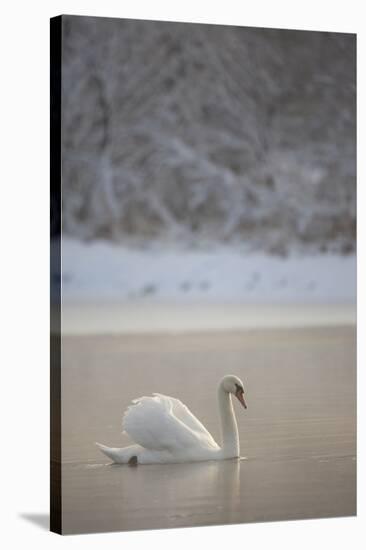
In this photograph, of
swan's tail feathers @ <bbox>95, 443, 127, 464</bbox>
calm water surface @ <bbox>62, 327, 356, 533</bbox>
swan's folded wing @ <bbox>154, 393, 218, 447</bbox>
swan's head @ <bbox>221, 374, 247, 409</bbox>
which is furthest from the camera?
swan's head @ <bbox>221, 374, 247, 409</bbox>

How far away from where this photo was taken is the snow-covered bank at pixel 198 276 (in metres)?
8.70

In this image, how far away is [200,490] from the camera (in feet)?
29.0

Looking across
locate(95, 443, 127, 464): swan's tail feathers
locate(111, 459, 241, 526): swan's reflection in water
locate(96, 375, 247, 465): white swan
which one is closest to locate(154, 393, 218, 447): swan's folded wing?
locate(96, 375, 247, 465): white swan

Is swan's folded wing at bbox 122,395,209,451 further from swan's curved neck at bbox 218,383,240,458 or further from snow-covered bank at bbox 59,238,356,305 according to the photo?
snow-covered bank at bbox 59,238,356,305

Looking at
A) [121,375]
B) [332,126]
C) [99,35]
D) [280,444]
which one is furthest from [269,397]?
[99,35]

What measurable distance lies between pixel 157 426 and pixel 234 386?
50 cm

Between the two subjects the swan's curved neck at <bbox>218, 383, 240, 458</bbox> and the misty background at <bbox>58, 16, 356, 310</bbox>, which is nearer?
the misty background at <bbox>58, 16, 356, 310</bbox>

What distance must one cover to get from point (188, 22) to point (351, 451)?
2.52 meters

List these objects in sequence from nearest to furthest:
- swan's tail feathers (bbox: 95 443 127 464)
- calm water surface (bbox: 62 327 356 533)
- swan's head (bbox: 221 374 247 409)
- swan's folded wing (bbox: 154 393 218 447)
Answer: calm water surface (bbox: 62 327 356 533) → swan's tail feathers (bbox: 95 443 127 464) → swan's folded wing (bbox: 154 393 218 447) → swan's head (bbox: 221 374 247 409)

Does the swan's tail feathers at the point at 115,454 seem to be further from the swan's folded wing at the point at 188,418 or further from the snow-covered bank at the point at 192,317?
the snow-covered bank at the point at 192,317

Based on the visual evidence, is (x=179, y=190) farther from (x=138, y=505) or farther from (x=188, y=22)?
(x=138, y=505)

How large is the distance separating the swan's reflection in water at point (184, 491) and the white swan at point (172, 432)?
60 mm

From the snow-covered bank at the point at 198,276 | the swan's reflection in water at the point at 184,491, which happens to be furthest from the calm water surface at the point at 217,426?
the snow-covered bank at the point at 198,276

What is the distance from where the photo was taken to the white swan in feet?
29.1
